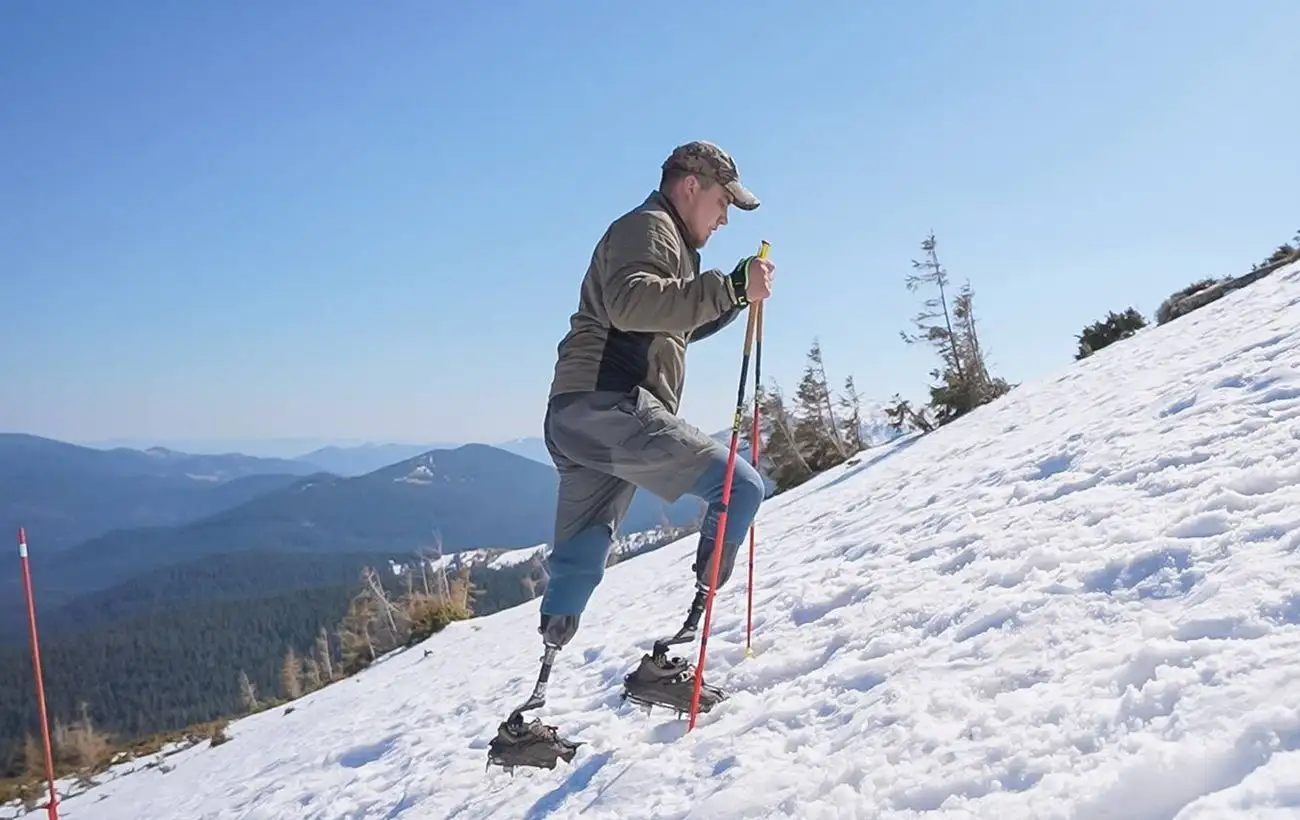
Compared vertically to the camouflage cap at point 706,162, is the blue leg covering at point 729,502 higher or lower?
lower

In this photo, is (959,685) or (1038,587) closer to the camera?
(959,685)

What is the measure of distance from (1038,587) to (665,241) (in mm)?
2529

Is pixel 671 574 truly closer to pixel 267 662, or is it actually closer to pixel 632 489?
pixel 632 489

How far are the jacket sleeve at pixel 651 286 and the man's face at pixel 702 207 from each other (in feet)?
1.13

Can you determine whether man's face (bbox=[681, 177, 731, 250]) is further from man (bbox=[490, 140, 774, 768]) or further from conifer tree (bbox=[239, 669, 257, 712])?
conifer tree (bbox=[239, 669, 257, 712])

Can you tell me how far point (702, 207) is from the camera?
4137 millimetres

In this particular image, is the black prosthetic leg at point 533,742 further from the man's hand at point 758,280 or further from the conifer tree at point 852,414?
the conifer tree at point 852,414

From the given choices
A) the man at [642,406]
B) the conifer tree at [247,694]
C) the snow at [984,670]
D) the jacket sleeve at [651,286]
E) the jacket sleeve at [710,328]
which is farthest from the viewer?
the conifer tree at [247,694]

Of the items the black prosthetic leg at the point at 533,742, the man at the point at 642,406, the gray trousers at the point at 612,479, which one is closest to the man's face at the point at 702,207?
the man at the point at 642,406

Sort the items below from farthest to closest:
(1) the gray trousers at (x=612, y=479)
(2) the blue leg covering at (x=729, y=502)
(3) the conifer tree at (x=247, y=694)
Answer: (3) the conifer tree at (x=247, y=694)
(2) the blue leg covering at (x=729, y=502)
(1) the gray trousers at (x=612, y=479)

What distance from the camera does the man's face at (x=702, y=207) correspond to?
4.11 metres

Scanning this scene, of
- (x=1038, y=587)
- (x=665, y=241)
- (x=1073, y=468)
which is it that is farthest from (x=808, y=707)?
(x=1073, y=468)

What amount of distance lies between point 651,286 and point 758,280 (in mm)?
538

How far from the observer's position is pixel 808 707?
3.62 m
